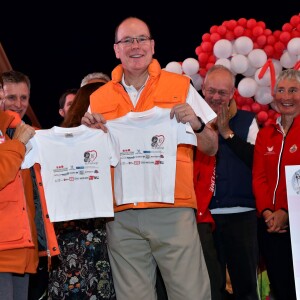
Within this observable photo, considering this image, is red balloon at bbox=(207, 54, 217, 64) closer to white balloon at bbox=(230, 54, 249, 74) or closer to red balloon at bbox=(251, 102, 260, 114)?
white balloon at bbox=(230, 54, 249, 74)

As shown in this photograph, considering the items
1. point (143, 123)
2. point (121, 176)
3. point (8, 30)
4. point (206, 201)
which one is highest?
point (8, 30)

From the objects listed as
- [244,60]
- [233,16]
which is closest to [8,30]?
[233,16]

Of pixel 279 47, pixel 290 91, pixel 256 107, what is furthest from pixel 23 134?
pixel 279 47

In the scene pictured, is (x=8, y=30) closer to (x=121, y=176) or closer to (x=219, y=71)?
(x=219, y=71)

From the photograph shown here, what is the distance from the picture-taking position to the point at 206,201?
4223 mm

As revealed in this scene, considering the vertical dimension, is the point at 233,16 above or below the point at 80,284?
above

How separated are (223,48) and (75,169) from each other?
8.90 ft

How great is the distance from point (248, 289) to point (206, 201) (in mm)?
640

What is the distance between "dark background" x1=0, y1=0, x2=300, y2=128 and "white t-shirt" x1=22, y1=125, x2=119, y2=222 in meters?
4.71

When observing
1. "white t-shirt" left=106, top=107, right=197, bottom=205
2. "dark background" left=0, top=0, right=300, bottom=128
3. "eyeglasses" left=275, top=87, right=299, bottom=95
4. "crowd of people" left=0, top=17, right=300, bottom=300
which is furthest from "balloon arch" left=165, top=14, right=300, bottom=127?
"white t-shirt" left=106, top=107, right=197, bottom=205

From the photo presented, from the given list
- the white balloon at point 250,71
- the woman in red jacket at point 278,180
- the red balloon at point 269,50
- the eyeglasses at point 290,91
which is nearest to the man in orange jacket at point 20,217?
the woman in red jacket at point 278,180

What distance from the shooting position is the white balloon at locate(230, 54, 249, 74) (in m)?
5.90

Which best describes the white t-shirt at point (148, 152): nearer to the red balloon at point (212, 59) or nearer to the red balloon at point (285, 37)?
the red balloon at point (212, 59)

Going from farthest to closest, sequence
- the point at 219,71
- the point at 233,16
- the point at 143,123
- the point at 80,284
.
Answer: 1. the point at 233,16
2. the point at 219,71
3. the point at 80,284
4. the point at 143,123
